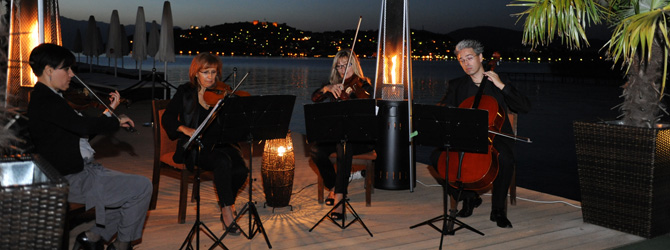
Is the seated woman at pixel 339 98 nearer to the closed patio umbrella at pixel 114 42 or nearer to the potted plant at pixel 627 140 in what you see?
the potted plant at pixel 627 140

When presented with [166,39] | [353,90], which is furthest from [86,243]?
[166,39]

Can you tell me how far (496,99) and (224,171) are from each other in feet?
6.35

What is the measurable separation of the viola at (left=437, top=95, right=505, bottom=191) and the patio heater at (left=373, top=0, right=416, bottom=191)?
2.15 ft

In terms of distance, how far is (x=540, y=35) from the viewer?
421cm

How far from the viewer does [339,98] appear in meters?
4.76

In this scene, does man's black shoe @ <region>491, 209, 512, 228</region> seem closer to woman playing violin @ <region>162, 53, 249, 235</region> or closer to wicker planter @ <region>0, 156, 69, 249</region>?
woman playing violin @ <region>162, 53, 249, 235</region>

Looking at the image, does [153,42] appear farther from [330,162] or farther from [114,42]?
[330,162]

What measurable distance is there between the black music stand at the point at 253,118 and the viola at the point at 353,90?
1.18 m

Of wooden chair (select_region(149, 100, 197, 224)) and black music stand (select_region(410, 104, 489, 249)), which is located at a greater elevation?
black music stand (select_region(410, 104, 489, 249))

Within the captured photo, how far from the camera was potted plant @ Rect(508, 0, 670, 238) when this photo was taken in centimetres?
392

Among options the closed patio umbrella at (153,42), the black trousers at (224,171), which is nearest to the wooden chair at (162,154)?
the black trousers at (224,171)

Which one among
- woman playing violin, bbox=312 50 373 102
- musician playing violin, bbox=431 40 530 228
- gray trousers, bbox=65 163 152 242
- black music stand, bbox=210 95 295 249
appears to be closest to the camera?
gray trousers, bbox=65 163 152 242

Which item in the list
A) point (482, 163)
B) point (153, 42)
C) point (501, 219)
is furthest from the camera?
point (153, 42)

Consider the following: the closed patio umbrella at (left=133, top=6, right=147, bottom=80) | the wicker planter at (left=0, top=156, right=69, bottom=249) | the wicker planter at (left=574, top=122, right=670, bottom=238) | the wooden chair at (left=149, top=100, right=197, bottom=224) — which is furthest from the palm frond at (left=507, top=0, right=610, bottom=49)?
the closed patio umbrella at (left=133, top=6, right=147, bottom=80)
